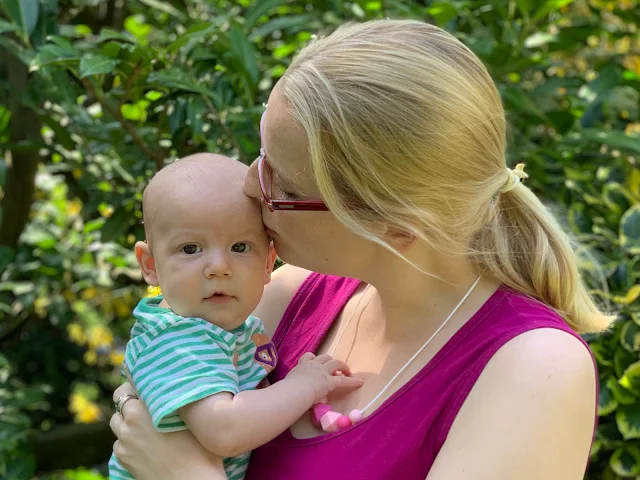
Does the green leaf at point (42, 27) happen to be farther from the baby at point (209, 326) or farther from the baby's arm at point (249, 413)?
the baby's arm at point (249, 413)

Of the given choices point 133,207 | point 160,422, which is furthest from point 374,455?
point 133,207

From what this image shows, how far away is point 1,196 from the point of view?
356 cm

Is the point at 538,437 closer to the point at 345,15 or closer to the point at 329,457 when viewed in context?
the point at 329,457

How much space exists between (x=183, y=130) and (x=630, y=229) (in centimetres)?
138

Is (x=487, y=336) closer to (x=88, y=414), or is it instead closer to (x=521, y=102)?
(x=521, y=102)

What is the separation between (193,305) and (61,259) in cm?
184

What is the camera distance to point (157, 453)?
5.76 feet

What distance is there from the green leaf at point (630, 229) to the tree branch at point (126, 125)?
4.63ft

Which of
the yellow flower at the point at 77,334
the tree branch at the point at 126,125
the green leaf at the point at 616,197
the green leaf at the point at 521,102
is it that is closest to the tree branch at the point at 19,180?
the tree branch at the point at 126,125

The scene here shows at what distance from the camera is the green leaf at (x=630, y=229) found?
2.76 m

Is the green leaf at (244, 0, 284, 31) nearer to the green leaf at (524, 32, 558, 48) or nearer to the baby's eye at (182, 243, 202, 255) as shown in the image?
the green leaf at (524, 32, 558, 48)

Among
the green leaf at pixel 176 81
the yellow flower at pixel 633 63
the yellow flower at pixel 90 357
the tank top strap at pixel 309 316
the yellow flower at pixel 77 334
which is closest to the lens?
the tank top strap at pixel 309 316

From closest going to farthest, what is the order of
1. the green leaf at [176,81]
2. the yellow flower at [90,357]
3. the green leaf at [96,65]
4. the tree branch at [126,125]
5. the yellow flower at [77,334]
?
the green leaf at [96,65] → the green leaf at [176,81] → the tree branch at [126,125] → the yellow flower at [77,334] → the yellow flower at [90,357]

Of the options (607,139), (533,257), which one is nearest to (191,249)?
(533,257)
